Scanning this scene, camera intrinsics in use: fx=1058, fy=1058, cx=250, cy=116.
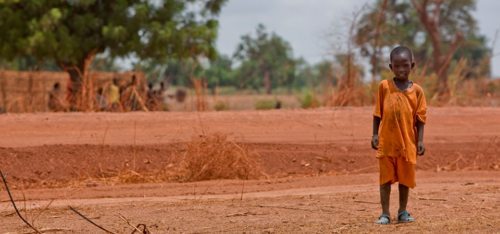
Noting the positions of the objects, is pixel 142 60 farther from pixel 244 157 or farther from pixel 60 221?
pixel 60 221

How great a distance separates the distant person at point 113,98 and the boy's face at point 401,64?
12069 mm

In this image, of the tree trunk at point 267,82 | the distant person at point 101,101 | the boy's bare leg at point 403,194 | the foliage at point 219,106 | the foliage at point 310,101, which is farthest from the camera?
the tree trunk at point 267,82

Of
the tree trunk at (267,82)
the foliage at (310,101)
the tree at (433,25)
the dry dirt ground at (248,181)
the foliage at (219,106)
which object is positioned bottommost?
the dry dirt ground at (248,181)

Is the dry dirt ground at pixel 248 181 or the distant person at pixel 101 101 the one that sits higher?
the distant person at pixel 101 101

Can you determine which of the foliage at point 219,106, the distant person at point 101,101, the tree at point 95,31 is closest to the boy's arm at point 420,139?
the distant person at point 101,101

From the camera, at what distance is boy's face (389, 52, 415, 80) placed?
26.5 ft

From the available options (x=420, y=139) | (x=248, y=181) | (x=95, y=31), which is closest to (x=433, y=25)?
(x=95, y=31)

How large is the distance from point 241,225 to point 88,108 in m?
11.5

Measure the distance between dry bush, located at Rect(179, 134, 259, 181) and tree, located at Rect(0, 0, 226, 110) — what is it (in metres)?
10.9

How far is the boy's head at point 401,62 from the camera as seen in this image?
808cm

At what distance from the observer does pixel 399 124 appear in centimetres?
809

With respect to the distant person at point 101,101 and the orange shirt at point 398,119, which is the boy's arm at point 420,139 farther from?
the distant person at point 101,101

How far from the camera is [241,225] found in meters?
8.45

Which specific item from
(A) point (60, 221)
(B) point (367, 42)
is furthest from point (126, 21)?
(A) point (60, 221)
